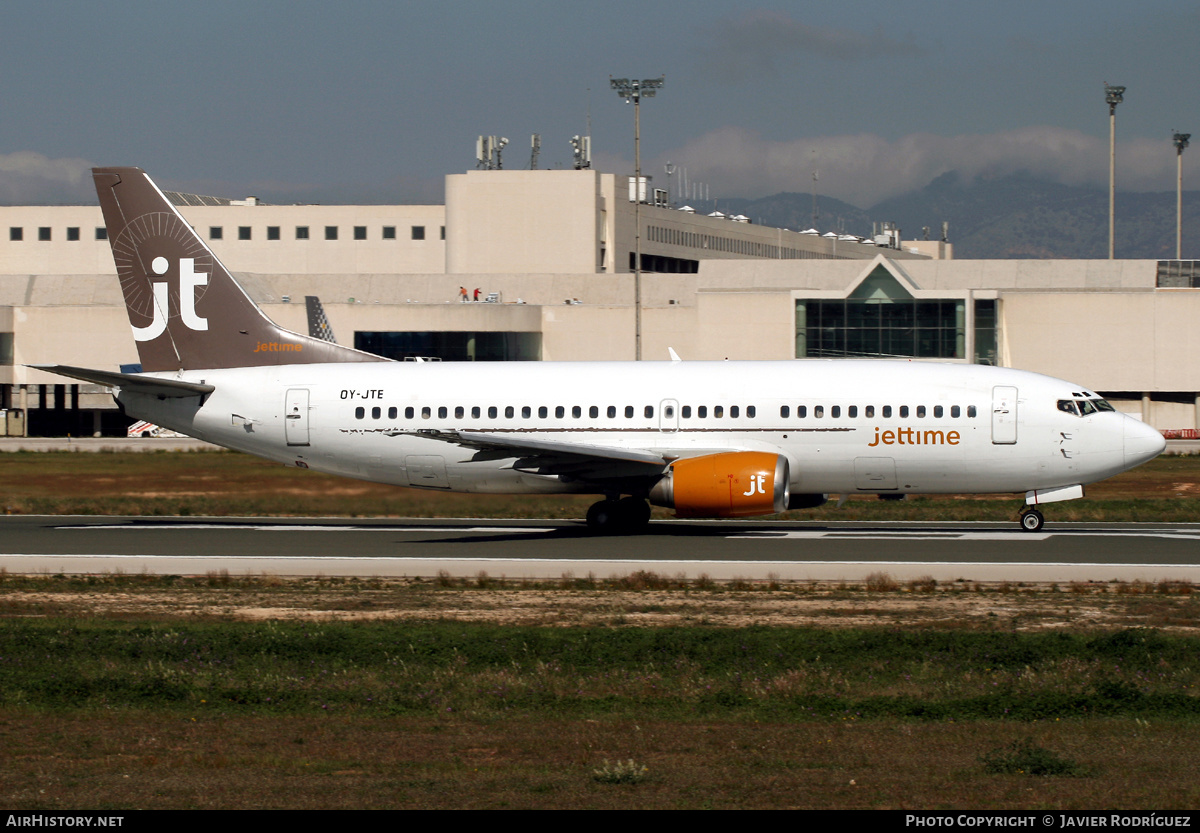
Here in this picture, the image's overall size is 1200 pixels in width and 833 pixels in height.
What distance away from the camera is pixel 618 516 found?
32.1 metres

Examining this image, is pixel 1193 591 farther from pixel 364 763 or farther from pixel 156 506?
pixel 156 506

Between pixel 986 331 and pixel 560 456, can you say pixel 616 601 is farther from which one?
pixel 986 331

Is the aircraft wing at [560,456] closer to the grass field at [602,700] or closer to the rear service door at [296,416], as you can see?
the rear service door at [296,416]

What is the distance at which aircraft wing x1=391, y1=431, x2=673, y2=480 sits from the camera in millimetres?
29797

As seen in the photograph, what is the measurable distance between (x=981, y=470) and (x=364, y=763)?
22064 mm

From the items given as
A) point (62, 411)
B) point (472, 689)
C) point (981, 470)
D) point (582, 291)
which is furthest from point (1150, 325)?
point (472, 689)

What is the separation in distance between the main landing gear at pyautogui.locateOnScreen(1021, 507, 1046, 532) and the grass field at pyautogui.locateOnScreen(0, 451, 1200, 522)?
13.7 ft

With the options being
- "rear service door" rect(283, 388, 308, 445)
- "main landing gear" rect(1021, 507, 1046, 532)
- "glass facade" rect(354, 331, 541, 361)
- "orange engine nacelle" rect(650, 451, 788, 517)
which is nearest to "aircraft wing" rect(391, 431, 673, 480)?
"orange engine nacelle" rect(650, 451, 788, 517)

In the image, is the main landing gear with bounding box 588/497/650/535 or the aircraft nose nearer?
the aircraft nose

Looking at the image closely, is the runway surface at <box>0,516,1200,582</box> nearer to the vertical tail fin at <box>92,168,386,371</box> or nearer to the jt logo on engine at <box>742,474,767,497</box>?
the jt logo on engine at <box>742,474,767,497</box>

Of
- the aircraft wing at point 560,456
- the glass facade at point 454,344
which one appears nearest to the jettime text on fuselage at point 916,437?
the aircraft wing at point 560,456

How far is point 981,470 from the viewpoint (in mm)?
30859

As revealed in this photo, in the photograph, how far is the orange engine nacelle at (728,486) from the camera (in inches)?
1154

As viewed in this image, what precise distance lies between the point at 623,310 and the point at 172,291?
59.7m
